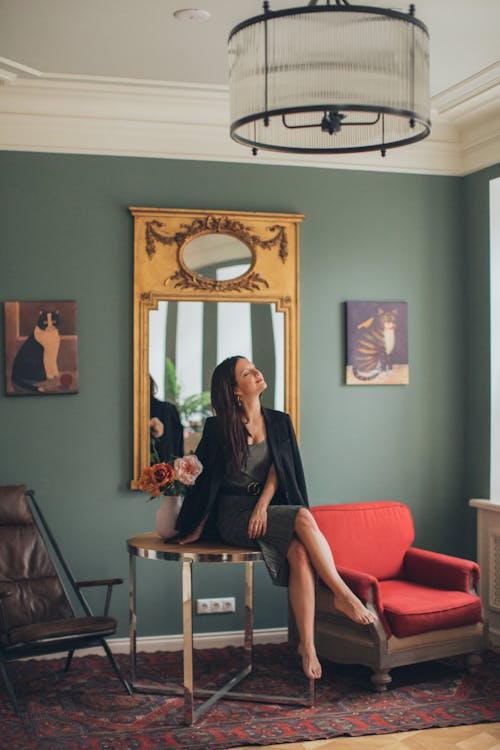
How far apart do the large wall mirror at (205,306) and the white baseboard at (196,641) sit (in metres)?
0.88

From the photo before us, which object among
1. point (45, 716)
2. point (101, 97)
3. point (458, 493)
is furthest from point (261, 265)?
point (45, 716)

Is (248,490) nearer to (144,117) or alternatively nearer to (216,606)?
(216,606)

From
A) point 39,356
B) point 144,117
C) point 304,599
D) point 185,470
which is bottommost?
point 304,599

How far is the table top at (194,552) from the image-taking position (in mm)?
3844

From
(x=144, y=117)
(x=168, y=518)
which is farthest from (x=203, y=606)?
(x=144, y=117)

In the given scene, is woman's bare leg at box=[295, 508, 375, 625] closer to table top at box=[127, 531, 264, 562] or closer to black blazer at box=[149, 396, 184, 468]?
table top at box=[127, 531, 264, 562]

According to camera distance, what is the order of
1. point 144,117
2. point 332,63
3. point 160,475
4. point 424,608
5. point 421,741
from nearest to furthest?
point 332,63 < point 421,741 < point 160,475 < point 424,608 < point 144,117

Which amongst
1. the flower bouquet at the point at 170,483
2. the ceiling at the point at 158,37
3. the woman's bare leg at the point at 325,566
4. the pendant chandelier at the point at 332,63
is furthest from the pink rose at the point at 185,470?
the ceiling at the point at 158,37

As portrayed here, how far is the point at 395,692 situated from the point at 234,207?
274 cm

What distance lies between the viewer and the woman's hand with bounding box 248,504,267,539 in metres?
3.97

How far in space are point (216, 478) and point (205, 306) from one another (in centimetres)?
121

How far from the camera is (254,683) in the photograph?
4355 millimetres

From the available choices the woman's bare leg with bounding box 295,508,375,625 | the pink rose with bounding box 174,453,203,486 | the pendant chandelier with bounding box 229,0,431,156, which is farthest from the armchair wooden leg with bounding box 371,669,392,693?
the pendant chandelier with bounding box 229,0,431,156

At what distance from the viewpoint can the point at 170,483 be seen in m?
4.15
